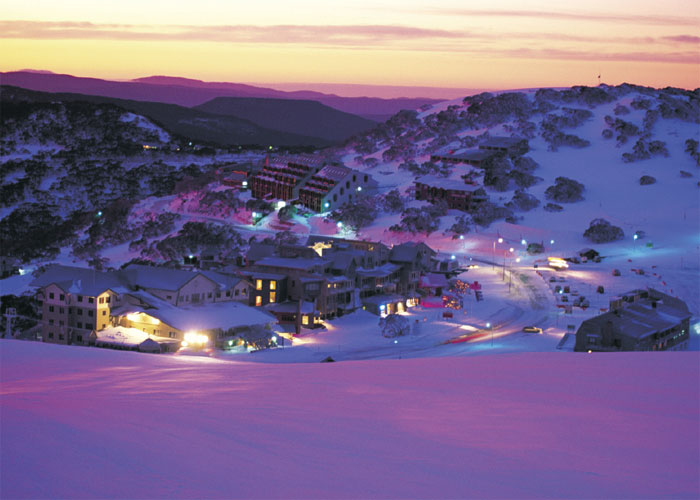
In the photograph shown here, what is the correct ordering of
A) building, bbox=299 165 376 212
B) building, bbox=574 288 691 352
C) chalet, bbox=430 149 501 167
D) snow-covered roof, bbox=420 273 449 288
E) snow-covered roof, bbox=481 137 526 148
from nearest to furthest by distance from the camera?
building, bbox=574 288 691 352, snow-covered roof, bbox=420 273 449 288, building, bbox=299 165 376 212, chalet, bbox=430 149 501 167, snow-covered roof, bbox=481 137 526 148

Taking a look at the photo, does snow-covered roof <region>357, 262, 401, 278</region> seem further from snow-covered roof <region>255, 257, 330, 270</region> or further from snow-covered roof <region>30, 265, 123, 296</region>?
snow-covered roof <region>30, 265, 123, 296</region>

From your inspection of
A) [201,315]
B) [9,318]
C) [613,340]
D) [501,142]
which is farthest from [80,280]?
[501,142]

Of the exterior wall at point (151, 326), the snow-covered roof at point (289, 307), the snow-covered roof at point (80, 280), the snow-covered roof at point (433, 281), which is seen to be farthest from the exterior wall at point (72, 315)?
the snow-covered roof at point (433, 281)

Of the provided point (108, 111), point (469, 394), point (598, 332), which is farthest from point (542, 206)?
point (108, 111)

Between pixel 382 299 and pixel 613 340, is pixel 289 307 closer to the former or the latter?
pixel 382 299

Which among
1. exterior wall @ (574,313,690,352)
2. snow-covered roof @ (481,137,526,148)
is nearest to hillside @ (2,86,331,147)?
snow-covered roof @ (481,137,526,148)

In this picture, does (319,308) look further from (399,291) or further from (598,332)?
(598,332)
